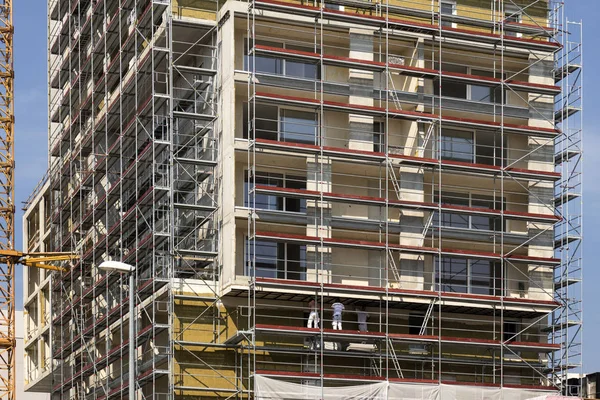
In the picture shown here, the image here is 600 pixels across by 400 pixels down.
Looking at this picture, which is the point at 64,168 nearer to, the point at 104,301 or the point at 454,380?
the point at 104,301

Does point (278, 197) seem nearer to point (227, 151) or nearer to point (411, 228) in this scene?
point (227, 151)

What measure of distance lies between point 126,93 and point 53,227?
61.1 feet

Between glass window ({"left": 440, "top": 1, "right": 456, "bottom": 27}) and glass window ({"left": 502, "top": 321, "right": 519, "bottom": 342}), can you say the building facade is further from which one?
glass window ({"left": 440, "top": 1, "right": 456, "bottom": 27})

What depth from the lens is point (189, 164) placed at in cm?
5978

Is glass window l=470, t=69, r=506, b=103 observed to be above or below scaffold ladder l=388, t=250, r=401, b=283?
above

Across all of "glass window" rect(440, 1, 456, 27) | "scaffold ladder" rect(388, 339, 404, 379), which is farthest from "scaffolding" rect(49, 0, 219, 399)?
"glass window" rect(440, 1, 456, 27)

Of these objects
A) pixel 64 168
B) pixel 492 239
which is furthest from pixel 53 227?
pixel 492 239

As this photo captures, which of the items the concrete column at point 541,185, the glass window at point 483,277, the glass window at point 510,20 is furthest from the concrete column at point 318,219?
the glass window at point 510,20

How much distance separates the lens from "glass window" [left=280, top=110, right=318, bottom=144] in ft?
195

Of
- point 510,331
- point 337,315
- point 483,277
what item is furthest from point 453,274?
point 337,315

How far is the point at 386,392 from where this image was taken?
186 ft

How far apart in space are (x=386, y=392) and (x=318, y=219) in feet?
26.1

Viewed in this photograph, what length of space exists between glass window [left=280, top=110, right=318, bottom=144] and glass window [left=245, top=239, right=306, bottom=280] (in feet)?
15.9

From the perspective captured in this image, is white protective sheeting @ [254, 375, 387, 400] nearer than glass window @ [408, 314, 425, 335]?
Yes
